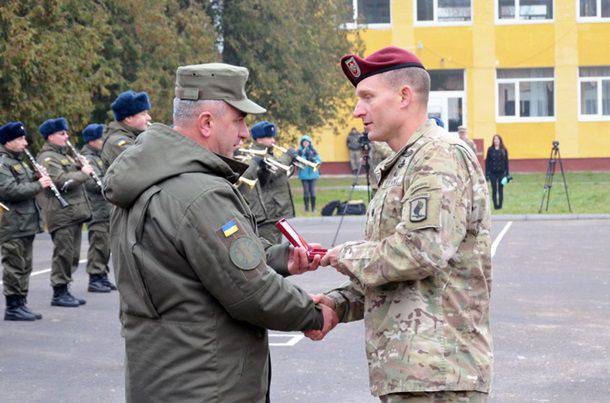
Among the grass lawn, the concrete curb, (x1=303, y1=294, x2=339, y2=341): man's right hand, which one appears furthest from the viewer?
the grass lawn

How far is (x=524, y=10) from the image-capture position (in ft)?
143

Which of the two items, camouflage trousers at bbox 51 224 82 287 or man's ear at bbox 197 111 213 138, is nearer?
man's ear at bbox 197 111 213 138

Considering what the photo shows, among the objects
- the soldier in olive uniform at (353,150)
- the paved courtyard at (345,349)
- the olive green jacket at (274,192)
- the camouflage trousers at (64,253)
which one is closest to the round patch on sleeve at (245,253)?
the paved courtyard at (345,349)

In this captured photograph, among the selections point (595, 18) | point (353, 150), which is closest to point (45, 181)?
point (353, 150)

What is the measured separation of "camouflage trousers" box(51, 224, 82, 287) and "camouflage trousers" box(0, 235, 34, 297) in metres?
0.74

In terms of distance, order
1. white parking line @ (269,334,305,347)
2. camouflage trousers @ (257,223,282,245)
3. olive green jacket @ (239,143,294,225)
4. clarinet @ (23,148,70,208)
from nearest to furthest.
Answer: white parking line @ (269,334,305,347) → camouflage trousers @ (257,223,282,245) → olive green jacket @ (239,143,294,225) → clarinet @ (23,148,70,208)

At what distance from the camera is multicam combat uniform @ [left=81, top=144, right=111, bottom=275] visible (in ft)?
45.9

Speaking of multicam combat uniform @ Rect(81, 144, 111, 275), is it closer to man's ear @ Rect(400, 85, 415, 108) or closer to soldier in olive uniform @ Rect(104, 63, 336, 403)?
soldier in olive uniform @ Rect(104, 63, 336, 403)

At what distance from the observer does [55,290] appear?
12.9 meters

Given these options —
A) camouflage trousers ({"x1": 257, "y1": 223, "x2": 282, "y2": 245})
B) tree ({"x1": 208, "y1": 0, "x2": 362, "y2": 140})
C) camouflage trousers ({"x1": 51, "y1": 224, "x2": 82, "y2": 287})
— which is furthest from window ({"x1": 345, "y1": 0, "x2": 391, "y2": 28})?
camouflage trousers ({"x1": 257, "y1": 223, "x2": 282, "y2": 245})

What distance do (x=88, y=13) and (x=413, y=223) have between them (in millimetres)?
22109

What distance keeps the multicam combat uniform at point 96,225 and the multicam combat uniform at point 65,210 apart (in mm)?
503

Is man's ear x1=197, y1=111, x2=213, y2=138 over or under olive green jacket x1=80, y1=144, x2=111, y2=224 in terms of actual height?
over

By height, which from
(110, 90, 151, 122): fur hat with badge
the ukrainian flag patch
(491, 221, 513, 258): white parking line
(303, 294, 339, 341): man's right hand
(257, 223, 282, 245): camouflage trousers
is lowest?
(491, 221, 513, 258): white parking line
